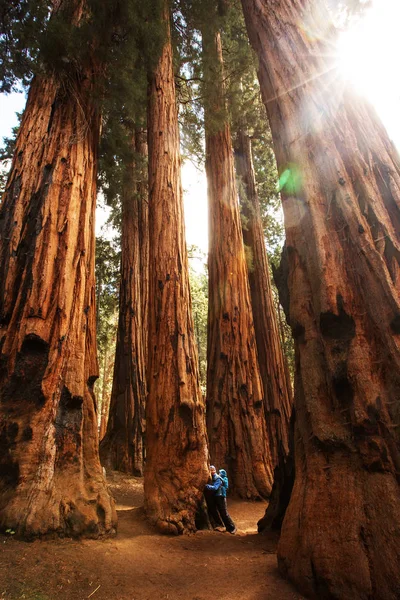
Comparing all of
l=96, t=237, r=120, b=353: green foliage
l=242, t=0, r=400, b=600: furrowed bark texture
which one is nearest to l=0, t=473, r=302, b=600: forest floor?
l=242, t=0, r=400, b=600: furrowed bark texture

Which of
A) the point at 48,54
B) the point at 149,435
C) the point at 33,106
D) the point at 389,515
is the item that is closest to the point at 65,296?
the point at 149,435

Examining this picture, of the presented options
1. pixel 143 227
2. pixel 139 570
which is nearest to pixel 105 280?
pixel 143 227

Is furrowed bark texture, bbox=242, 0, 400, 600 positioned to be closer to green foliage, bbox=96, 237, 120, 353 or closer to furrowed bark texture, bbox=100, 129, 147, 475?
furrowed bark texture, bbox=100, 129, 147, 475

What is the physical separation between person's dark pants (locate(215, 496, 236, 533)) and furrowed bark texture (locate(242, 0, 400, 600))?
1981 mm

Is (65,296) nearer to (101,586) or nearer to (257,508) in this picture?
(101,586)

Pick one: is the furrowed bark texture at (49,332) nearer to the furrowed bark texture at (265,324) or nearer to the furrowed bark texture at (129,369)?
the furrowed bark texture at (129,369)

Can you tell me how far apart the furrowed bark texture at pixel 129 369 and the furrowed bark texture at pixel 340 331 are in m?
5.72

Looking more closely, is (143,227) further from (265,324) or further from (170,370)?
(170,370)

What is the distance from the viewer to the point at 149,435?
4352 mm

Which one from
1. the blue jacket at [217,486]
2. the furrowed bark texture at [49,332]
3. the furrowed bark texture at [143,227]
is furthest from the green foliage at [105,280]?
the blue jacket at [217,486]

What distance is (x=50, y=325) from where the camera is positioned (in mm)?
3393

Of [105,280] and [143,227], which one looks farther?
[105,280]

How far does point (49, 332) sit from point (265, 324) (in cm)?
639

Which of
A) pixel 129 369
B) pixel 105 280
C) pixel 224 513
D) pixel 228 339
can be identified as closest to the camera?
pixel 224 513
